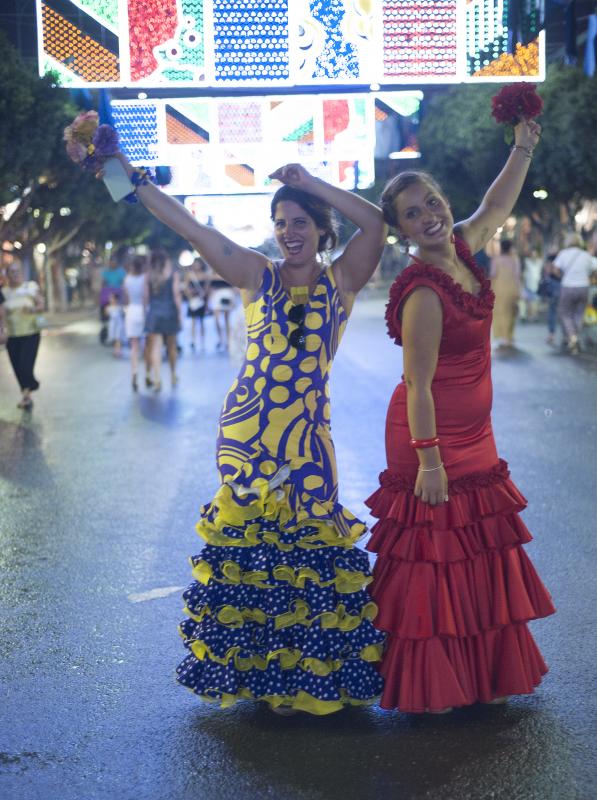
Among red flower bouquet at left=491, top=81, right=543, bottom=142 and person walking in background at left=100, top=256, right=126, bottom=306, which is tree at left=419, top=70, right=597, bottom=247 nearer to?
person walking in background at left=100, top=256, right=126, bottom=306

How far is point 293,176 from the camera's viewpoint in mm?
4020

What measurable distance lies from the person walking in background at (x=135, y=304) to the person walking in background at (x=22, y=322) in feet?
7.05

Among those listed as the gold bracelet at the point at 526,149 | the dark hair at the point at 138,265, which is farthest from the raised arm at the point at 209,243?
the dark hair at the point at 138,265

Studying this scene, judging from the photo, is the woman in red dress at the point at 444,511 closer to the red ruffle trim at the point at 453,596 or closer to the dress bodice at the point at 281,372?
the red ruffle trim at the point at 453,596

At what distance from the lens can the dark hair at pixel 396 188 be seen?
13.3ft

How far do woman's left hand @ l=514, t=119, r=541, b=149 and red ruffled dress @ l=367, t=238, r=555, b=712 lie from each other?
2.48 ft

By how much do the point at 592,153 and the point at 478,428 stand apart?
25465 millimetres

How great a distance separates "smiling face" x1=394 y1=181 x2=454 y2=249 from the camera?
4.02 m

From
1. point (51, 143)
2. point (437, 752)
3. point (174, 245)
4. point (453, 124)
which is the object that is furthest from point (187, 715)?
point (174, 245)

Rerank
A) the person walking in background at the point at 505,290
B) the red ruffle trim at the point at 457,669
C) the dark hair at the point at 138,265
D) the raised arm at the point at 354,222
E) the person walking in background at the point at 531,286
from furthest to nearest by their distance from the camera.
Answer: the person walking in background at the point at 531,286 < the person walking in background at the point at 505,290 < the dark hair at the point at 138,265 < the raised arm at the point at 354,222 < the red ruffle trim at the point at 457,669

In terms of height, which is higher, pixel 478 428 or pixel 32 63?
pixel 32 63

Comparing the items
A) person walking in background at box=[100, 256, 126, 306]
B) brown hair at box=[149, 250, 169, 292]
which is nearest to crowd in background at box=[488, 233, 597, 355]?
brown hair at box=[149, 250, 169, 292]

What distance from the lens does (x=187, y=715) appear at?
13.5ft

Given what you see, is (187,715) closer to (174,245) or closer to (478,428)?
(478,428)
